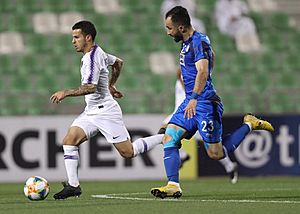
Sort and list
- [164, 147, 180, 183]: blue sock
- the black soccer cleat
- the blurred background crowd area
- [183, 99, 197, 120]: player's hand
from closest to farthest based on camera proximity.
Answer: [183, 99, 197, 120]: player's hand, [164, 147, 180, 183]: blue sock, the black soccer cleat, the blurred background crowd area

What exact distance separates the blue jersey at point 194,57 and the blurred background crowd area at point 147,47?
6.96 m

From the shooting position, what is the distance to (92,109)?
9.91 metres

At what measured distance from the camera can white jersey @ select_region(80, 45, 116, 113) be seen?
940 centimetres

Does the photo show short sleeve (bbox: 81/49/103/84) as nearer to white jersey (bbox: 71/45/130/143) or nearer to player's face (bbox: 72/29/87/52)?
white jersey (bbox: 71/45/130/143)

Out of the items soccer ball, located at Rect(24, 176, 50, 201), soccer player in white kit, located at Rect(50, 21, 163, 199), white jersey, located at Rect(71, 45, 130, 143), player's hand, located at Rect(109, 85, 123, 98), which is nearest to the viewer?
soccer ball, located at Rect(24, 176, 50, 201)

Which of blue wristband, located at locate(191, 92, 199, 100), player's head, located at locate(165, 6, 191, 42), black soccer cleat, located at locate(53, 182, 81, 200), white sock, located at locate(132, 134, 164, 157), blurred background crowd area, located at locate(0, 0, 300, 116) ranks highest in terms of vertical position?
blurred background crowd area, located at locate(0, 0, 300, 116)

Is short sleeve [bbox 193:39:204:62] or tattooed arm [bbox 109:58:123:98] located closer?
short sleeve [bbox 193:39:204:62]

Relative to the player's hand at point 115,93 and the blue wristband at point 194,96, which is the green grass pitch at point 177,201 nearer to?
the blue wristband at point 194,96

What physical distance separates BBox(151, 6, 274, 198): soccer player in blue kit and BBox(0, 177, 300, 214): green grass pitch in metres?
0.36

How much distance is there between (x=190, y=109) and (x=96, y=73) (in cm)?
118

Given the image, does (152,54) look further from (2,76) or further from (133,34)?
(2,76)

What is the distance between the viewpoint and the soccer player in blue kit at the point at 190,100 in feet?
29.5

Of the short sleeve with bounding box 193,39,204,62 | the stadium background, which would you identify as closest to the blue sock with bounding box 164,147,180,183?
the short sleeve with bounding box 193,39,204,62

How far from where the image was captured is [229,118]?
15273 mm
